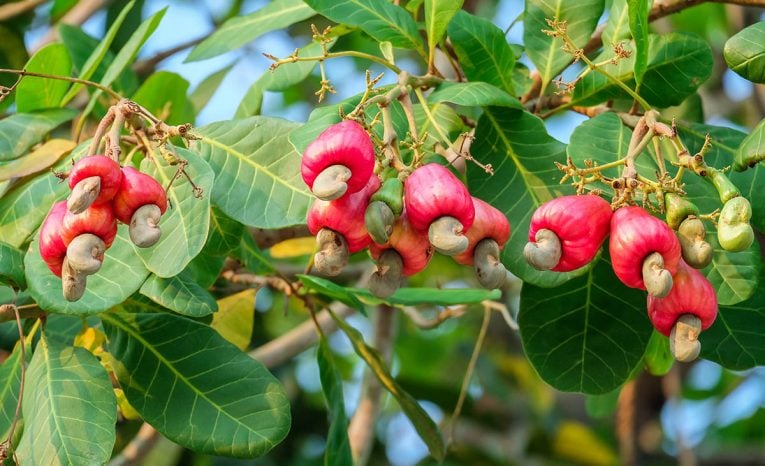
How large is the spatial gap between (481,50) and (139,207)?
0.68 meters

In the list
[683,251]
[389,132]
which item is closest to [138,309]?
[389,132]

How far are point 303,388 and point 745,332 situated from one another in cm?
237

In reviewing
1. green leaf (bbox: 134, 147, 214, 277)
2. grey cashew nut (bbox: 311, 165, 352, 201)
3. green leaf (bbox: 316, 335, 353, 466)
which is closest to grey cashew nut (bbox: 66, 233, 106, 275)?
green leaf (bbox: 134, 147, 214, 277)

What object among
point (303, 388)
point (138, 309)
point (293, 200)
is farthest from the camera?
point (303, 388)

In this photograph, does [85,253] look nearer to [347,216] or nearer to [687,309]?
[347,216]

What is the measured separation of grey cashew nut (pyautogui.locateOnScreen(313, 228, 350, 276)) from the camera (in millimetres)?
1436

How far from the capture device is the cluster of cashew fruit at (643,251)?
141 centimetres

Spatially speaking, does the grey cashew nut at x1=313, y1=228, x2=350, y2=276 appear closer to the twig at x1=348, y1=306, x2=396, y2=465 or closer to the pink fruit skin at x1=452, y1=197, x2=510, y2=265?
the pink fruit skin at x1=452, y1=197, x2=510, y2=265

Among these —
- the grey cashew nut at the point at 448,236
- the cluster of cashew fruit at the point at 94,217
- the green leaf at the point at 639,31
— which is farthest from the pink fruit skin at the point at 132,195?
the green leaf at the point at 639,31

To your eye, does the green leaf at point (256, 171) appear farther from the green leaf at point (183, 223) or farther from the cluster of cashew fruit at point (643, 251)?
the cluster of cashew fruit at point (643, 251)

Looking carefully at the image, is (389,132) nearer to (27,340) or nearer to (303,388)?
(27,340)

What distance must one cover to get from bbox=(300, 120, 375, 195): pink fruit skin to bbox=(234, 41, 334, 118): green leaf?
26.4 inches

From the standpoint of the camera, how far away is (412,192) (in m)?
1.43

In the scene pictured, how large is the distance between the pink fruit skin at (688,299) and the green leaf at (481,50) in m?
0.57
